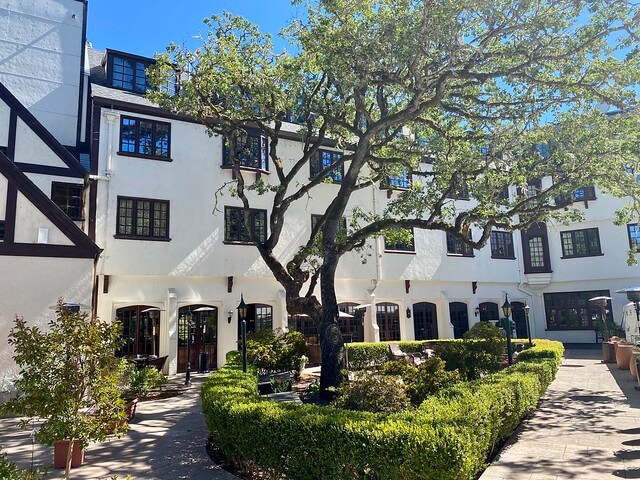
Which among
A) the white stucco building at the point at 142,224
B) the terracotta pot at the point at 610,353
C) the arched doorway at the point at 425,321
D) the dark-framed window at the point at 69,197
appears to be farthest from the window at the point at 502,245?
the dark-framed window at the point at 69,197

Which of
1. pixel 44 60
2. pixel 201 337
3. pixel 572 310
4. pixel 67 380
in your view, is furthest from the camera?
pixel 572 310

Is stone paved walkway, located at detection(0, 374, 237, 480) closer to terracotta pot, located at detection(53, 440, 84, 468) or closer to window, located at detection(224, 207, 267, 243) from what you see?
terracotta pot, located at detection(53, 440, 84, 468)

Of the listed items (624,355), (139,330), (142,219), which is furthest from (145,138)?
(624,355)

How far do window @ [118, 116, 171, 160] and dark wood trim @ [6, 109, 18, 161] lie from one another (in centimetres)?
337

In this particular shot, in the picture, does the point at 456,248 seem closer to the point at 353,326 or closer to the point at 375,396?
the point at 353,326

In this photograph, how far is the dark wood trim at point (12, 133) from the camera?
48.5 ft

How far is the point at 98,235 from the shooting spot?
16344 mm

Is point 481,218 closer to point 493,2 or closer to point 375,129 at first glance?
point 375,129

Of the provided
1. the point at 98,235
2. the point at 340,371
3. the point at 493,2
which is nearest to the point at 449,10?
the point at 493,2

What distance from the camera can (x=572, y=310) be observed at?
26.9m

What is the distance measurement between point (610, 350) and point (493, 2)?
15.6 metres

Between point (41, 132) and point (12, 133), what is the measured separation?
0.84 m

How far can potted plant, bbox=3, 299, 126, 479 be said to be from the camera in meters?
5.73

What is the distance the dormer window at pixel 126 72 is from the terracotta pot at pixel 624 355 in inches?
805
